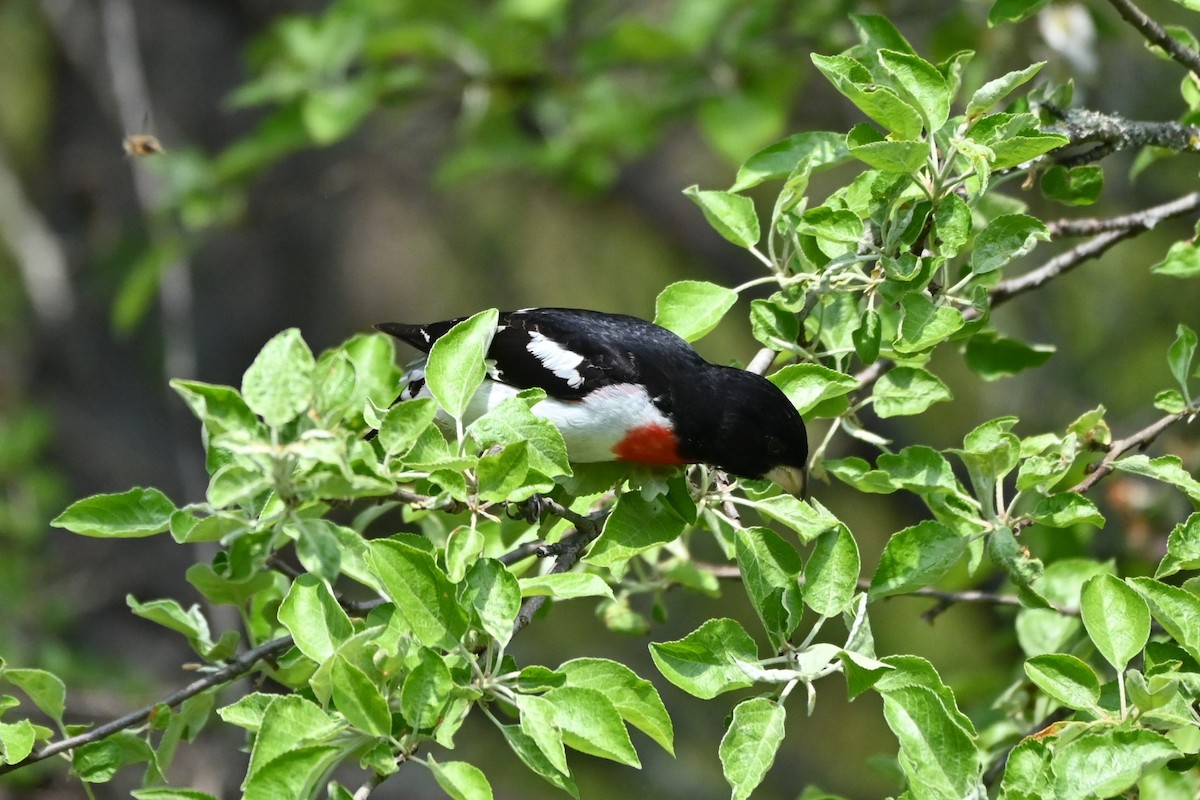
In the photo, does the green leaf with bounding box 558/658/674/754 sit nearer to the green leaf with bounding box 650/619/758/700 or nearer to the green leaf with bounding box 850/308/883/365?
the green leaf with bounding box 650/619/758/700

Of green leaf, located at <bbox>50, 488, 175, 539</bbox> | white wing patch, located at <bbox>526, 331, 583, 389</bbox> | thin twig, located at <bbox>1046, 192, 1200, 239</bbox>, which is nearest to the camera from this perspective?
green leaf, located at <bbox>50, 488, 175, 539</bbox>

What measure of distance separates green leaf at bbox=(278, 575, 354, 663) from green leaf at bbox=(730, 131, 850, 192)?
3.56 feet

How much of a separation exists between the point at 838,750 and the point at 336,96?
4.95 metres

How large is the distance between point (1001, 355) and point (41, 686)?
199 centimetres

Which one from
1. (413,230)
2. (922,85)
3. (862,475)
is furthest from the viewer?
(413,230)

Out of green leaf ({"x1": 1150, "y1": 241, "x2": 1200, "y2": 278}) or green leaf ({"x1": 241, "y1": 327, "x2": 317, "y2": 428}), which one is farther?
green leaf ({"x1": 1150, "y1": 241, "x2": 1200, "y2": 278})

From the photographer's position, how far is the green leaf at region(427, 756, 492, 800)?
160 cm

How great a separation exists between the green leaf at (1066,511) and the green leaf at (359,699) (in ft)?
3.73

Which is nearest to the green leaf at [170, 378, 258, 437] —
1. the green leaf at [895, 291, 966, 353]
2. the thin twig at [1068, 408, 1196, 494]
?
the green leaf at [895, 291, 966, 353]

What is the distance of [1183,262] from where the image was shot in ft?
7.38

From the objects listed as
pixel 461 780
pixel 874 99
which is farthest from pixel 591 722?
pixel 874 99

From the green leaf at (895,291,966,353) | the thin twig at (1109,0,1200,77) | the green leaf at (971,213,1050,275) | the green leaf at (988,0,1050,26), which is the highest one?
the green leaf at (988,0,1050,26)

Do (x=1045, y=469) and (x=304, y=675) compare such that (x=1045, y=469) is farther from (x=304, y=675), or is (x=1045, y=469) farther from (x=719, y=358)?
(x=719, y=358)

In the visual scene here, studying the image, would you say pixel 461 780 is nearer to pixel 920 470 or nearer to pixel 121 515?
pixel 121 515
